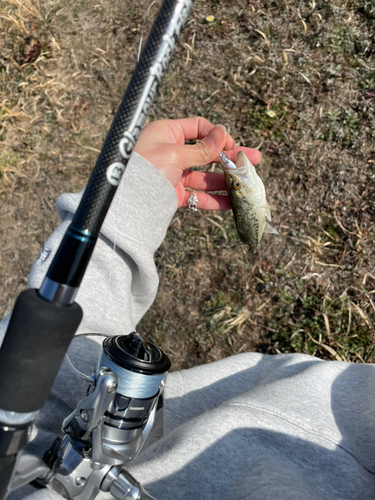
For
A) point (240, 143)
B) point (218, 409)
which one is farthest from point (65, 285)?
point (240, 143)

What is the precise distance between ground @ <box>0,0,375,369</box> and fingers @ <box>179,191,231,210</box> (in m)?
0.52

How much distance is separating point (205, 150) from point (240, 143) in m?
1.06

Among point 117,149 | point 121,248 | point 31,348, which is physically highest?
point 117,149

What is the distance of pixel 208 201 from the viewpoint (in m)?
A: 2.30

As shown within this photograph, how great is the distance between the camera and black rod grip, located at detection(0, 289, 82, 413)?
2.52 ft

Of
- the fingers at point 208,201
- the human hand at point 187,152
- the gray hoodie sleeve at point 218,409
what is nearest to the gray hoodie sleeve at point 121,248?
the gray hoodie sleeve at point 218,409

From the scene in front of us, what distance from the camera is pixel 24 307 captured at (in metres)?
0.77

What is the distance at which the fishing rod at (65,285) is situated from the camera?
735 mm

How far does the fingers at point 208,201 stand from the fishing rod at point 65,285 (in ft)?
4.91

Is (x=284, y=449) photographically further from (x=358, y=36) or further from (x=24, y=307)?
(x=358, y=36)

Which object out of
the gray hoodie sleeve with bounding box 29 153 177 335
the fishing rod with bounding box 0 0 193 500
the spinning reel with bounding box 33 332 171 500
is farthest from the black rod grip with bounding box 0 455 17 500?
the gray hoodie sleeve with bounding box 29 153 177 335

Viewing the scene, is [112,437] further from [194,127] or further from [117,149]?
[194,127]

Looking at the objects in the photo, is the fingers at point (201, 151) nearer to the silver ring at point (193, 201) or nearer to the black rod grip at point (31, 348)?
the silver ring at point (193, 201)

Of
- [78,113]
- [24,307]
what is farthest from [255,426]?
[78,113]
